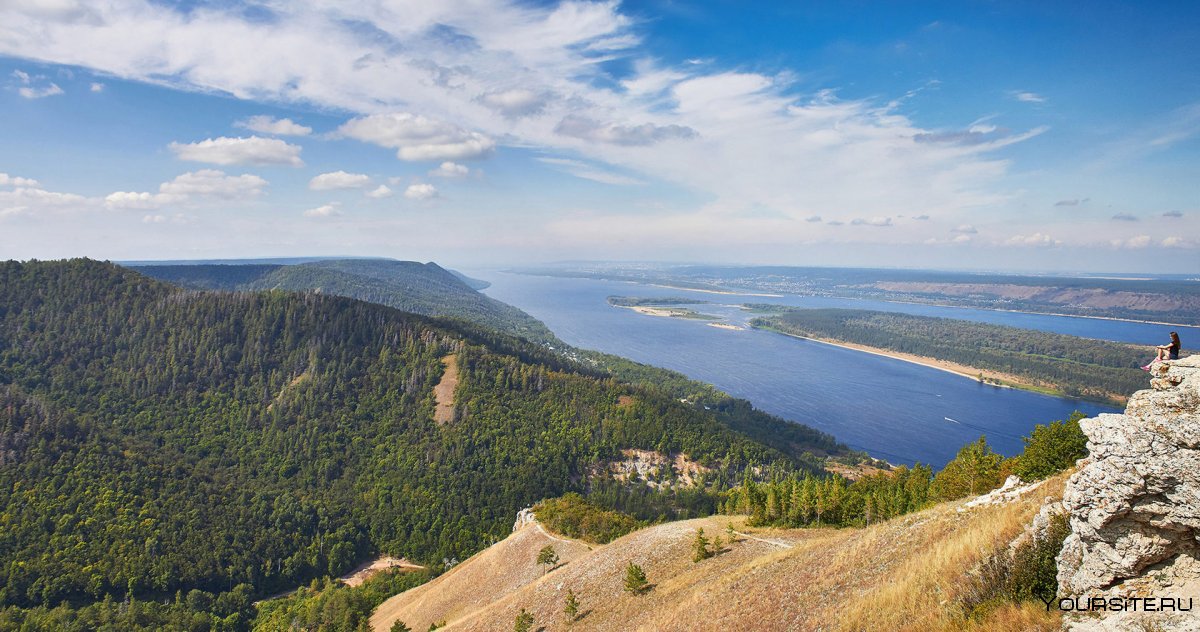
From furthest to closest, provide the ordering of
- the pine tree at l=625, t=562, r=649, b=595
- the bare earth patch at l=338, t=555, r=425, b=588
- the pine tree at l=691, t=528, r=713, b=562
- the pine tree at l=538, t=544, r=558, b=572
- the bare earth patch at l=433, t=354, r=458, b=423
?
the bare earth patch at l=433, t=354, r=458, b=423, the bare earth patch at l=338, t=555, r=425, b=588, the pine tree at l=538, t=544, r=558, b=572, the pine tree at l=691, t=528, r=713, b=562, the pine tree at l=625, t=562, r=649, b=595

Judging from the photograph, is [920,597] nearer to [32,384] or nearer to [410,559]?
[410,559]

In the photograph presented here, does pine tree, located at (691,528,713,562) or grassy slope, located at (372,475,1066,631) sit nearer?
grassy slope, located at (372,475,1066,631)

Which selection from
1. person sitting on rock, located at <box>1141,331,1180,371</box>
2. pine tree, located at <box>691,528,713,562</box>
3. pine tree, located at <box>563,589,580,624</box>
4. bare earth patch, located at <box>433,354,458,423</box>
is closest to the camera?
person sitting on rock, located at <box>1141,331,1180,371</box>

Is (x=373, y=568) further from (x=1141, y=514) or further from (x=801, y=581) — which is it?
(x=1141, y=514)

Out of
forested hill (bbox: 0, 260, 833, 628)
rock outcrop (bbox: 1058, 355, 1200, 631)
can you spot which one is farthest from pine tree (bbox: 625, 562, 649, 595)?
forested hill (bbox: 0, 260, 833, 628)

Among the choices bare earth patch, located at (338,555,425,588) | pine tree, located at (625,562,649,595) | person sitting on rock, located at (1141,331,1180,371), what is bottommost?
bare earth patch, located at (338,555,425,588)

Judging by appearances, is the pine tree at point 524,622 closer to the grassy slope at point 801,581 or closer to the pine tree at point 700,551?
the grassy slope at point 801,581

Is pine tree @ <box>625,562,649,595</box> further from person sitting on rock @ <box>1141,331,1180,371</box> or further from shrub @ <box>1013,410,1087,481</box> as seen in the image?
person sitting on rock @ <box>1141,331,1180,371</box>

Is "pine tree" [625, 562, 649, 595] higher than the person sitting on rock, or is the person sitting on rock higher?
the person sitting on rock
